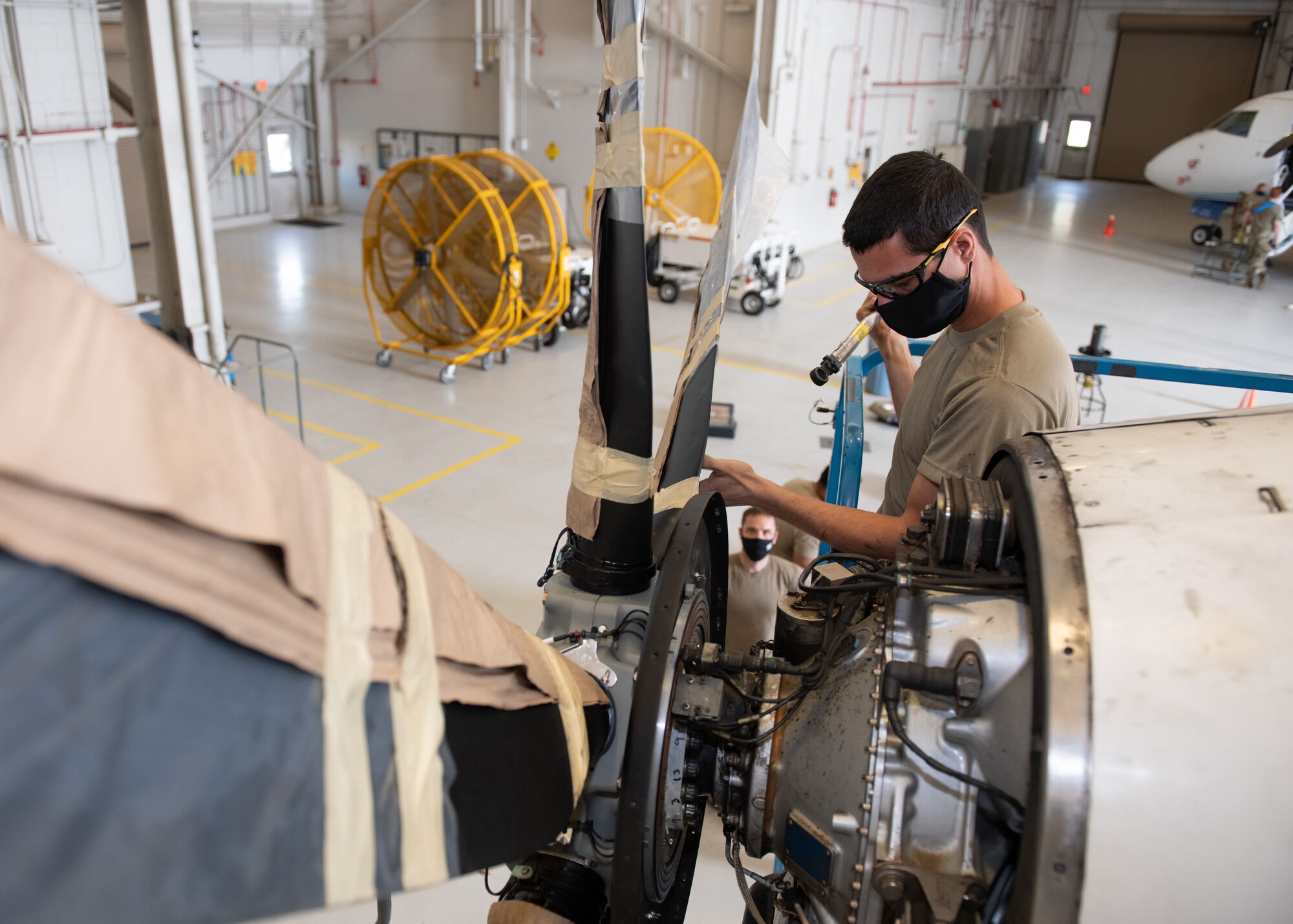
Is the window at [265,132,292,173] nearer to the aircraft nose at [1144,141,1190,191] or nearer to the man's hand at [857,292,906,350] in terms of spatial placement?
the aircraft nose at [1144,141,1190,191]

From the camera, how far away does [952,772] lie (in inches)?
52.2

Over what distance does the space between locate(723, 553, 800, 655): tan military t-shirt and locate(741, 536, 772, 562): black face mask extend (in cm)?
5

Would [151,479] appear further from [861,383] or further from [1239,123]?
[1239,123]

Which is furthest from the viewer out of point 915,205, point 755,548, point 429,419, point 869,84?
point 869,84

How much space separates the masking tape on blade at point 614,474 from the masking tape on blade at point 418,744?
894mm

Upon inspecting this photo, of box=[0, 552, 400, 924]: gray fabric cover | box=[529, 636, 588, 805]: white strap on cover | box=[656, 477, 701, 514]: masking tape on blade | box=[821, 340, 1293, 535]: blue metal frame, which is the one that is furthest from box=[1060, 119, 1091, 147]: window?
box=[0, 552, 400, 924]: gray fabric cover

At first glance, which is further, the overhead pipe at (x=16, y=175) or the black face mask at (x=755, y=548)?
the overhead pipe at (x=16, y=175)

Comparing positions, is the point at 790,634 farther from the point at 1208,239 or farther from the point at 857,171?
the point at 1208,239

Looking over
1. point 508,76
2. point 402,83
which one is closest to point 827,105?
point 508,76

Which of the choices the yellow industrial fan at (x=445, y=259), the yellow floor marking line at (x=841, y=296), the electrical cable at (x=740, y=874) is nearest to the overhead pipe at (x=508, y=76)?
the yellow floor marking line at (x=841, y=296)

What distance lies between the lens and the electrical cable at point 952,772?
127cm

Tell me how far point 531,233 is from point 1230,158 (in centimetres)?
1177

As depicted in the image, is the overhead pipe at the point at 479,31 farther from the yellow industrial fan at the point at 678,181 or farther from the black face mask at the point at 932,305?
the black face mask at the point at 932,305

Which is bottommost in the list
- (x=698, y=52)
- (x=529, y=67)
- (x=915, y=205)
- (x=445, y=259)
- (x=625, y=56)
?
(x=445, y=259)
